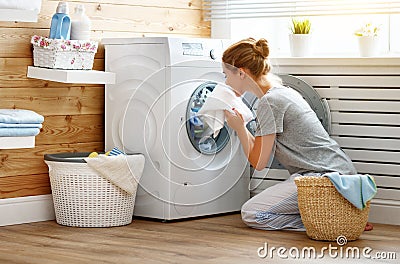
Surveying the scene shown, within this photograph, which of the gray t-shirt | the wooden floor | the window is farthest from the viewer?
the window

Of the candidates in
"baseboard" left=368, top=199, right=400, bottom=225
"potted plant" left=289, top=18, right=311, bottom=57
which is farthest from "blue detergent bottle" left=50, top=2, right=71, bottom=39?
"baseboard" left=368, top=199, right=400, bottom=225

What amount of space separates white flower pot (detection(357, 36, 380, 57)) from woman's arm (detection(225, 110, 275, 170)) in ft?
2.36

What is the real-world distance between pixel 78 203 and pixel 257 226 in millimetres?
809

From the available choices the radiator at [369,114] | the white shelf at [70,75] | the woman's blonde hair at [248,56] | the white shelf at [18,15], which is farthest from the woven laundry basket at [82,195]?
the radiator at [369,114]

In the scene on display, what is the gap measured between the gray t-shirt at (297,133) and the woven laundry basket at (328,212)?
29 cm

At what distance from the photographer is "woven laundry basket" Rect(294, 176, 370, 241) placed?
10.7 feet

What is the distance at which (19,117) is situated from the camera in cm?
339

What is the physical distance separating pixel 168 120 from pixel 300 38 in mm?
859

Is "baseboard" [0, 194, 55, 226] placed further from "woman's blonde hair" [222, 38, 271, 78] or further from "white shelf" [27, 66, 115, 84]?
"woman's blonde hair" [222, 38, 271, 78]

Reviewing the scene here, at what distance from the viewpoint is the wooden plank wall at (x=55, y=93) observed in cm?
363

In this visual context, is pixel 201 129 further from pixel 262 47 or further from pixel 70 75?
pixel 70 75

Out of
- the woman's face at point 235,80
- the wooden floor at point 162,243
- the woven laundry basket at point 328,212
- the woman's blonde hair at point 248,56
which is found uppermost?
the woman's blonde hair at point 248,56

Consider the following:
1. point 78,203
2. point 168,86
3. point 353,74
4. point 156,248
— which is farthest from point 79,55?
point 353,74

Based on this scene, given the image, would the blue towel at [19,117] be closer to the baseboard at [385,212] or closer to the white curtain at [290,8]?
the white curtain at [290,8]
